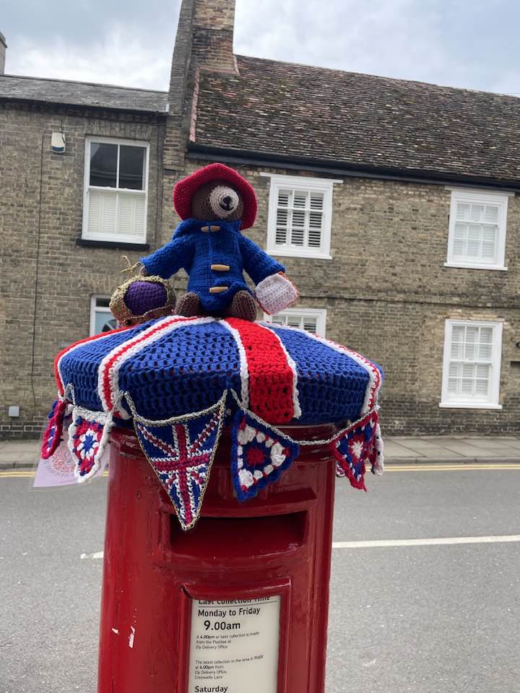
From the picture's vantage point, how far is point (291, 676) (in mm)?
1580

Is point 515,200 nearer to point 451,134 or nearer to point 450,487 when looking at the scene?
point 451,134

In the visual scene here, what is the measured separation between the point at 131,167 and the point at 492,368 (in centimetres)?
821

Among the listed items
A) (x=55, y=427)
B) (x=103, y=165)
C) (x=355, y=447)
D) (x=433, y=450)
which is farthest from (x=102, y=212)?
(x=355, y=447)

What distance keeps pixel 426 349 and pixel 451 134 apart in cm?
481

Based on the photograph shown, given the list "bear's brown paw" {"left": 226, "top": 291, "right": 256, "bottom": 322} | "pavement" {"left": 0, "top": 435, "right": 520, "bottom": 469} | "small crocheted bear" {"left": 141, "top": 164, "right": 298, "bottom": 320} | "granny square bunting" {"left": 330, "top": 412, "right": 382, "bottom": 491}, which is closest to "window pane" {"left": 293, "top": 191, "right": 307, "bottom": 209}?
"pavement" {"left": 0, "top": 435, "right": 520, "bottom": 469}

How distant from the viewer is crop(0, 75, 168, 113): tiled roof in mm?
10219

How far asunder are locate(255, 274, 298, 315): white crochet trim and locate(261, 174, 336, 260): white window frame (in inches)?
355

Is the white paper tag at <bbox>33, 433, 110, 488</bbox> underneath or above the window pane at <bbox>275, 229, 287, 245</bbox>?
underneath

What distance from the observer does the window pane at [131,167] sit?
10.6 meters

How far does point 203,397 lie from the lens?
50.3 inches

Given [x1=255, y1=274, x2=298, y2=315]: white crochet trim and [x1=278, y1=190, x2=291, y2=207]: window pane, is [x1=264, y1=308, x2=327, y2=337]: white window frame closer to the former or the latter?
[x1=278, y1=190, x2=291, y2=207]: window pane

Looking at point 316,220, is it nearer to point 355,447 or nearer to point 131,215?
point 131,215

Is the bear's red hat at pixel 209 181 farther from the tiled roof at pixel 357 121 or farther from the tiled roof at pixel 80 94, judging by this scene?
the tiled roof at pixel 80 94

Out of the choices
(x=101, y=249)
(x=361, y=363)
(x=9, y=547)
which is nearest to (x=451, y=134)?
(x=101, y=249)
